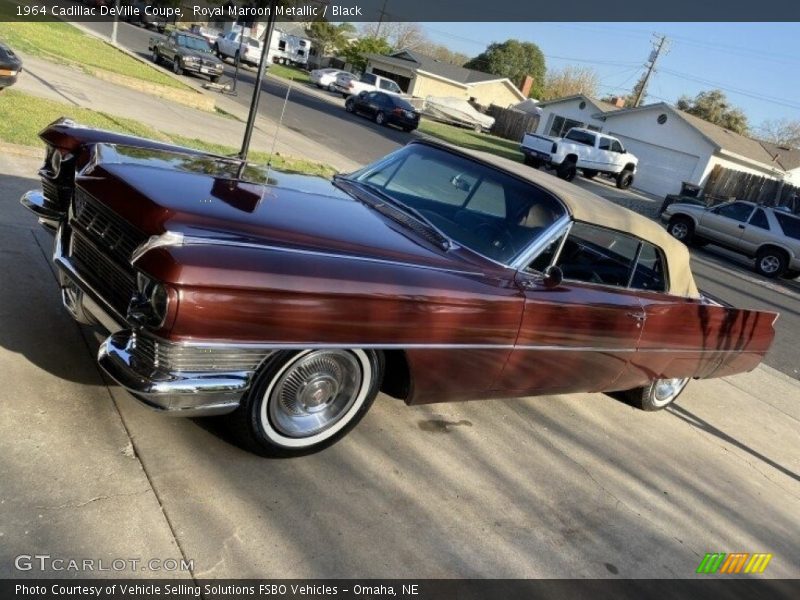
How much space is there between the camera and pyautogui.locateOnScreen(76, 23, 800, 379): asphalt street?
10.4 meters

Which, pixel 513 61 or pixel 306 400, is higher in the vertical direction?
pixel 513 61

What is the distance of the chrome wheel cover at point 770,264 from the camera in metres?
15.8

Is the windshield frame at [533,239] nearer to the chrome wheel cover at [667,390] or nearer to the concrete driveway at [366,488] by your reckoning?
the concrete driveway at [366,488]

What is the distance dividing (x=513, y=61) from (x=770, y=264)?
67.4 meters

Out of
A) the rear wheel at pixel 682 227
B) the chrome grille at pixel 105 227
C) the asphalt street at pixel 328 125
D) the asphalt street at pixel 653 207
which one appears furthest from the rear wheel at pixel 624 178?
the chrome grille at pixel 105 227

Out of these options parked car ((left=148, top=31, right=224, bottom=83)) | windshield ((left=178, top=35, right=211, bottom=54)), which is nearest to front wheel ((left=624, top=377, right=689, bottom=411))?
parked car ((left=148, top=31, right=224, bottom=83))

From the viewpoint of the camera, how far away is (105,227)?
2.95 metres

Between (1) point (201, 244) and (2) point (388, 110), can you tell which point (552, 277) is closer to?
(1) point (201, 244)

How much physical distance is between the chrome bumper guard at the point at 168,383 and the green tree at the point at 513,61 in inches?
3087

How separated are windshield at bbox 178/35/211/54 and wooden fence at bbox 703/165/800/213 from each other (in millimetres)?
20712

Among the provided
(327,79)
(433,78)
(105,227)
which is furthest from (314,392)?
(433,78)

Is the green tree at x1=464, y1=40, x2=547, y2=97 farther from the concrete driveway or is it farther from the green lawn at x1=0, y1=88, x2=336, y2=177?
the concrete driveway

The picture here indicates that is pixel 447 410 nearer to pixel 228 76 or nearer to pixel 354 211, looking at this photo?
pixel 354 211

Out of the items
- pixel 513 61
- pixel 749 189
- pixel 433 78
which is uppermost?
pixel 513 61
